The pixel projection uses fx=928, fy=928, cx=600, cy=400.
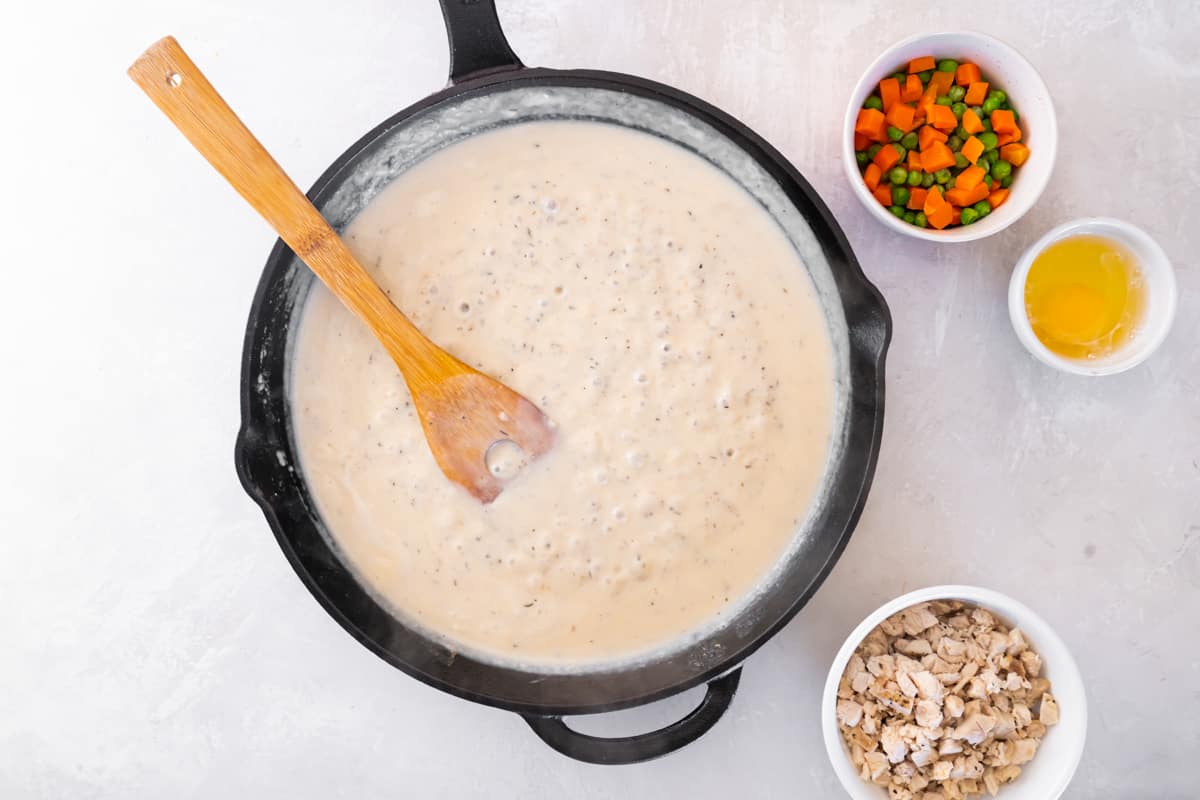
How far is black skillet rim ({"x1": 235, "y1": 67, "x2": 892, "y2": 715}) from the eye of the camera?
5.08ft

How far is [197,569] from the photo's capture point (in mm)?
1840

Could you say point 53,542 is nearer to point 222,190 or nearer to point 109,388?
point 109,388

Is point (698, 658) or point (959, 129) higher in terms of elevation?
point (959, 129)

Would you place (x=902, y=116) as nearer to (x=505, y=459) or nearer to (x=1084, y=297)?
(x=1084, y=297)

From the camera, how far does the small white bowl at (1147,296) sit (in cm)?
168

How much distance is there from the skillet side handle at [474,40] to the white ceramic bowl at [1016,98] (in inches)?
24.7

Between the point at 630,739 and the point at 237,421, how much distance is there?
0.97 m

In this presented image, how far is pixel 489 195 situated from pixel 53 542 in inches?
44.5

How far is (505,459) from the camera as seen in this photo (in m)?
1.62

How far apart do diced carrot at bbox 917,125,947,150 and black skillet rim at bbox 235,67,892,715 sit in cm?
31

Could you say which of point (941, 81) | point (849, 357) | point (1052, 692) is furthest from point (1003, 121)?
point (1052, 692)

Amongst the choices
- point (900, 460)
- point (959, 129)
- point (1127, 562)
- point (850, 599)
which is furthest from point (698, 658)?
point (959, 129)

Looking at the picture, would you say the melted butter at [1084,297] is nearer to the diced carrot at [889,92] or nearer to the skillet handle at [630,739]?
the diced carrot at [889,92]

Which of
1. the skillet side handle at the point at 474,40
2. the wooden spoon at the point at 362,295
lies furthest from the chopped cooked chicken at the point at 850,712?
the skillet side handle at the point at 474,40
